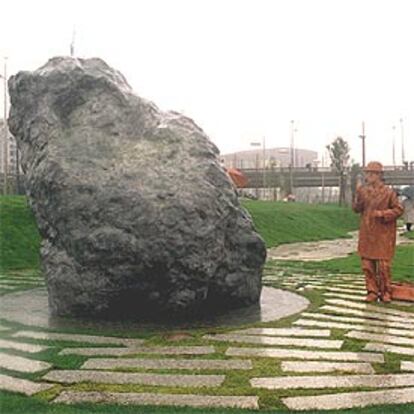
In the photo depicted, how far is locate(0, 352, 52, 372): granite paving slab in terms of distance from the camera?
617cm

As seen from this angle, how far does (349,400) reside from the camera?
5.29 metres

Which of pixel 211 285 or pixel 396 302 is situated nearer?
pixel 211 285

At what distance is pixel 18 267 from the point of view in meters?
14.8

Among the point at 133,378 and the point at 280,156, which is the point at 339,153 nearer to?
the point at 280,156

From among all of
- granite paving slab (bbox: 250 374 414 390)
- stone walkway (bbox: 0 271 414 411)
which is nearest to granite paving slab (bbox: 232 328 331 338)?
stone walkway (bbox: 0 271 414 411)

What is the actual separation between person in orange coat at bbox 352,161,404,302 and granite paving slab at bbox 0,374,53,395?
18.6 ft

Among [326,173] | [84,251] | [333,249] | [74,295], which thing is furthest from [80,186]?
[326,173]

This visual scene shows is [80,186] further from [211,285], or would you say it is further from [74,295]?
[211,285]

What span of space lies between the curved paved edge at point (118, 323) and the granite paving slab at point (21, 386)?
213 cm

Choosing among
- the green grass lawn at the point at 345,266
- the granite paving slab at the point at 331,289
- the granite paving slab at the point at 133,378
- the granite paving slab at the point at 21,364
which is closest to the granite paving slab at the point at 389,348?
the granite paving slab at the point at 133,378

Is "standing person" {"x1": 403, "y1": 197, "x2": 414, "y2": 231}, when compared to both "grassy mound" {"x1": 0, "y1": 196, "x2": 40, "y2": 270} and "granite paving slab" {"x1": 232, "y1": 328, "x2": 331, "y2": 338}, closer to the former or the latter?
"grassy mound" {"x1": 0, "y1": 196, "x2": 40, "y2": 270}

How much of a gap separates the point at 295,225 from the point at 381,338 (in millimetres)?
21312

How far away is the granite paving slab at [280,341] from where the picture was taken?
7.19 m

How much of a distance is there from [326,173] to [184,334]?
5691 cm
